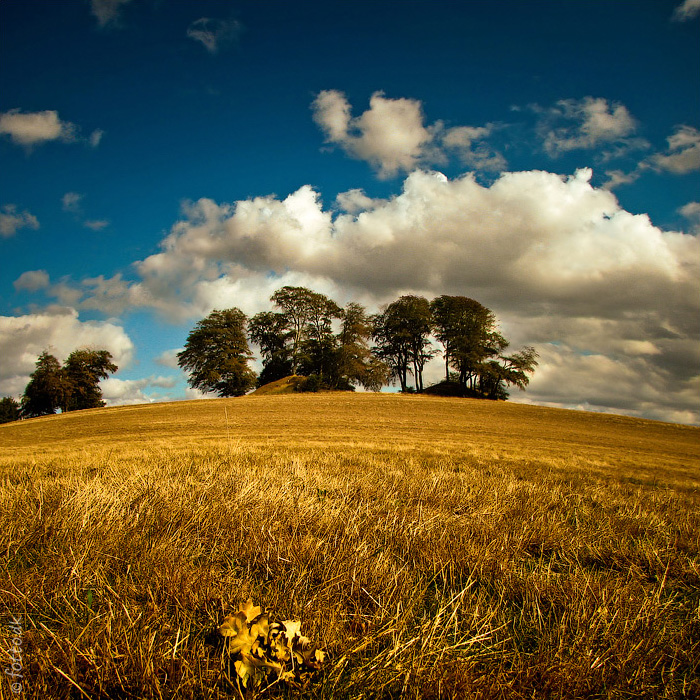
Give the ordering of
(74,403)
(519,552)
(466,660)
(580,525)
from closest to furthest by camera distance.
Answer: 1. (466,660)
2. (519,552)
3. (580,525)
4. (74,403)

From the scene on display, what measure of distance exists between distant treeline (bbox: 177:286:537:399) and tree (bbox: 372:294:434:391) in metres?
0.16

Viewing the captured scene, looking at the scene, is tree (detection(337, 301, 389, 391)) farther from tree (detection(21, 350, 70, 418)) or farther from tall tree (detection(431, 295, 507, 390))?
tree (detection(21, 350, 70, 418))

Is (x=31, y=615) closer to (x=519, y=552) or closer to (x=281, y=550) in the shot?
(x=281, y=550)

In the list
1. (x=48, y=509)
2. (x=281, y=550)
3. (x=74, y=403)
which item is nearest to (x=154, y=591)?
(x=281, y=550)

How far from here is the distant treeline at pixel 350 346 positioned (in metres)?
50.8

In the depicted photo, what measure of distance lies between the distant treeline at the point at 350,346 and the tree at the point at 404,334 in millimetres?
158

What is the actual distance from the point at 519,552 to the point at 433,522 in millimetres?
680

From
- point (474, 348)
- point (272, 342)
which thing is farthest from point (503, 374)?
point (272, 342)

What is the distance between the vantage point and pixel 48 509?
3002mm

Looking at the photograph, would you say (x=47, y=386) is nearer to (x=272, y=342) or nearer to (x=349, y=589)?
(x=272, y=342)

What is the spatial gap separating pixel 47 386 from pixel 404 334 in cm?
4868

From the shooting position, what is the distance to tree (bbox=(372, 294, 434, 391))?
58188mm

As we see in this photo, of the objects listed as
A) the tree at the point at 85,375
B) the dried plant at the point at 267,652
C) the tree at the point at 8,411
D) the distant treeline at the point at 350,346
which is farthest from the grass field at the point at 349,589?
the tree at the point at 8,411

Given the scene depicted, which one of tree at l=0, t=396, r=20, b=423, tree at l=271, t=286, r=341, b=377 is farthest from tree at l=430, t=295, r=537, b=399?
tree at l=0, t=396, r=20, b=423
